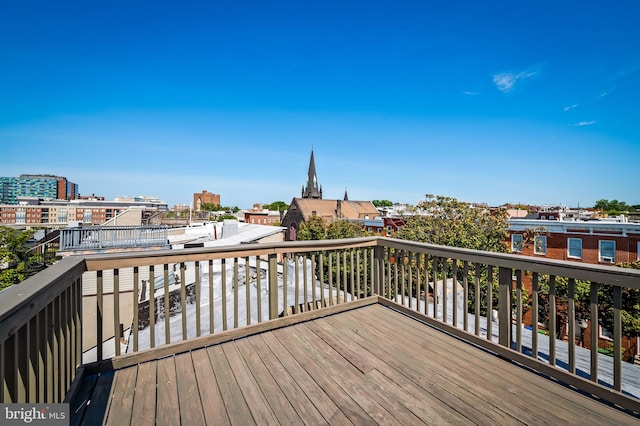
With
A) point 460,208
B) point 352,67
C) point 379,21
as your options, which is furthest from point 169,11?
point 460,208

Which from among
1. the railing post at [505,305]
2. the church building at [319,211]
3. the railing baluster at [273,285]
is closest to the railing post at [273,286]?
the railing baluster at [273,285]

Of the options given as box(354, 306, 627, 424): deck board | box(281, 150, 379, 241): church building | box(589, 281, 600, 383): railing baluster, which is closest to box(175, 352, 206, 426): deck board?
box(354, 306, 627, 424): deck board

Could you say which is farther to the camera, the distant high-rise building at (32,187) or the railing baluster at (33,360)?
the distant high-rise building at (32,187)

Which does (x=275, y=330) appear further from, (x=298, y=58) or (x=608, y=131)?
(x=608, y=131)

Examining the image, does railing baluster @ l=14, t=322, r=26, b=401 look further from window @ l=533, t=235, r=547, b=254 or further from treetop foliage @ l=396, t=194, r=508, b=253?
window @ l=533, t=235, r=547, b=254

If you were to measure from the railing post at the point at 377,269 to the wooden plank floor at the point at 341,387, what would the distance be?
1070mm

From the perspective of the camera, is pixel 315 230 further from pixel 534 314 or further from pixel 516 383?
pixel 516 383

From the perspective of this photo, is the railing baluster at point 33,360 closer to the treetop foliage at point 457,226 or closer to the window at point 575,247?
the treetop foliage at point 457,226

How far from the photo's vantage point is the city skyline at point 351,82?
950 cm

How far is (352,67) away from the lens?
13.6m

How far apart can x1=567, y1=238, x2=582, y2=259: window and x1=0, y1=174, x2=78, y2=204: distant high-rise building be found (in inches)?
5576

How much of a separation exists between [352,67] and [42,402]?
50.0 ft

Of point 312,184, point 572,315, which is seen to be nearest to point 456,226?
point 572,315

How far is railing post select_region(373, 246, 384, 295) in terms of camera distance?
361 cm
